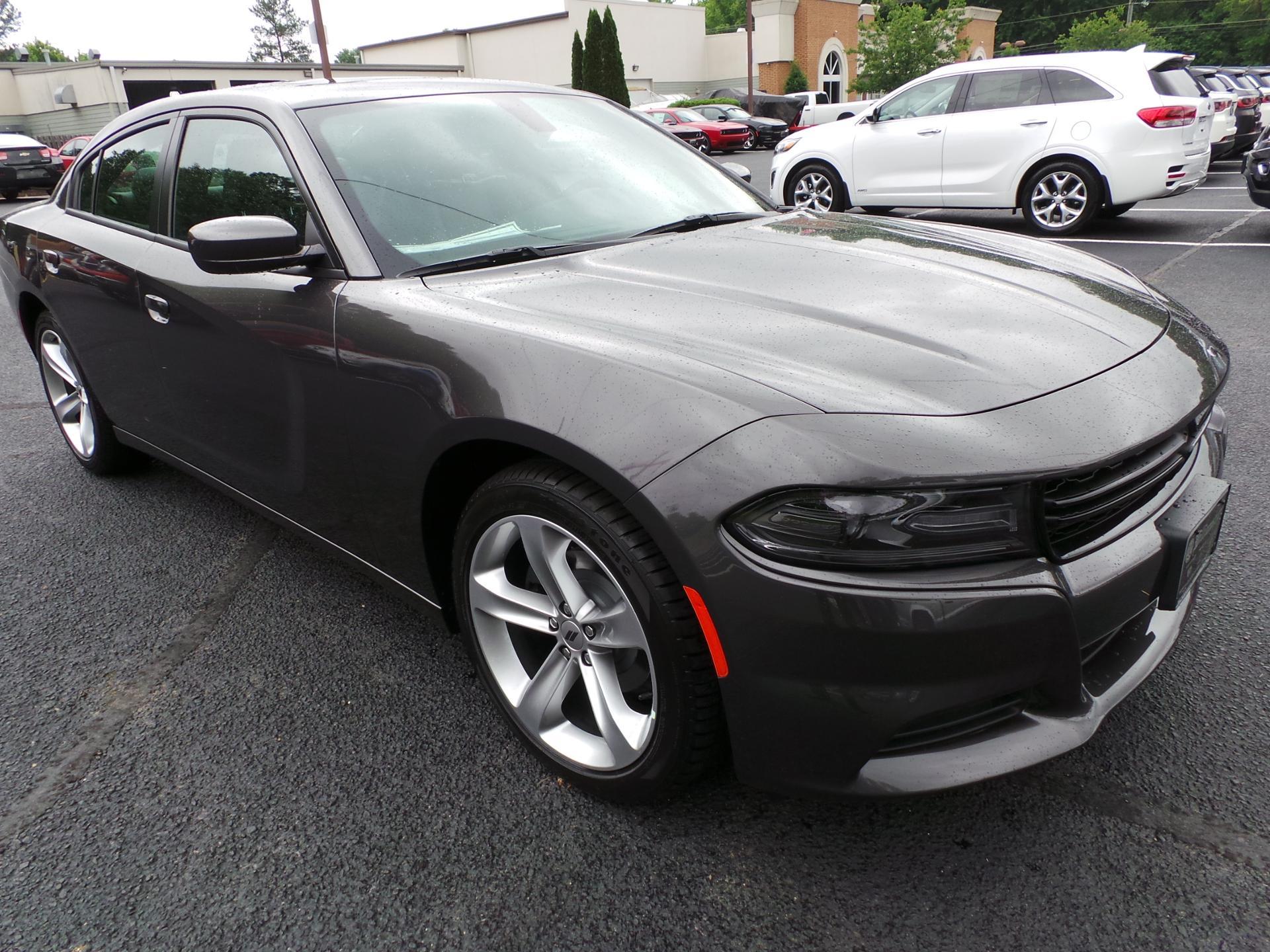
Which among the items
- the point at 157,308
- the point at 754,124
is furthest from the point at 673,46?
the point at 157,308

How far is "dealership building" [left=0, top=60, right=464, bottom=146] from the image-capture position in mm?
36438

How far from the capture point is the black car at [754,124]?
26453mm

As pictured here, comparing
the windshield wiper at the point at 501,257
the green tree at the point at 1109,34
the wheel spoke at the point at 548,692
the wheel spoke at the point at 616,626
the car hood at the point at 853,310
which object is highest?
the green tree at the point at 1109,34

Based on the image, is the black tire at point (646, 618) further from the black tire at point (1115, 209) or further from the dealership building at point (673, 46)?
the dealership building at point (673, 46)

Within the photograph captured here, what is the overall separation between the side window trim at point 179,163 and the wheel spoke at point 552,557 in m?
0.88

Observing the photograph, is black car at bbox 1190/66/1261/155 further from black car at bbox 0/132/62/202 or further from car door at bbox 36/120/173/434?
black car at bbox 0/132/62/202

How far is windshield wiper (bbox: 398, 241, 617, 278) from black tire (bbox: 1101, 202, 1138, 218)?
8.11 metres

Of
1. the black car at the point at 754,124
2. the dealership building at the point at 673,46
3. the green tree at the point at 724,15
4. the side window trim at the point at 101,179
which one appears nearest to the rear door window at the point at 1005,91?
the side window trim at the point at 101,179

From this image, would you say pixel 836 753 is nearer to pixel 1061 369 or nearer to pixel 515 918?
pixel 515 918

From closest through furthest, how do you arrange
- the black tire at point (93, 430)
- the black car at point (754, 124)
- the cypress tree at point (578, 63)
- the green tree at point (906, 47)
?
the black tire at point (93, 430) → the black car at point (754, 124) → the green tree at point (906, 47) → the cypress tree at point (578, 63)

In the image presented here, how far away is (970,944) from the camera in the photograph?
1624 millimetres

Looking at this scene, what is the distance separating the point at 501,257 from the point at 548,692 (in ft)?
3.58

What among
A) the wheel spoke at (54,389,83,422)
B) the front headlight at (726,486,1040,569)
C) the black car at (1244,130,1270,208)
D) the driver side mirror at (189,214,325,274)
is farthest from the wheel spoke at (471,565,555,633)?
the black car at (1244,130,1270,208)

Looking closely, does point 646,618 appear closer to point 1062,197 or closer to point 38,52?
point 1062,197
